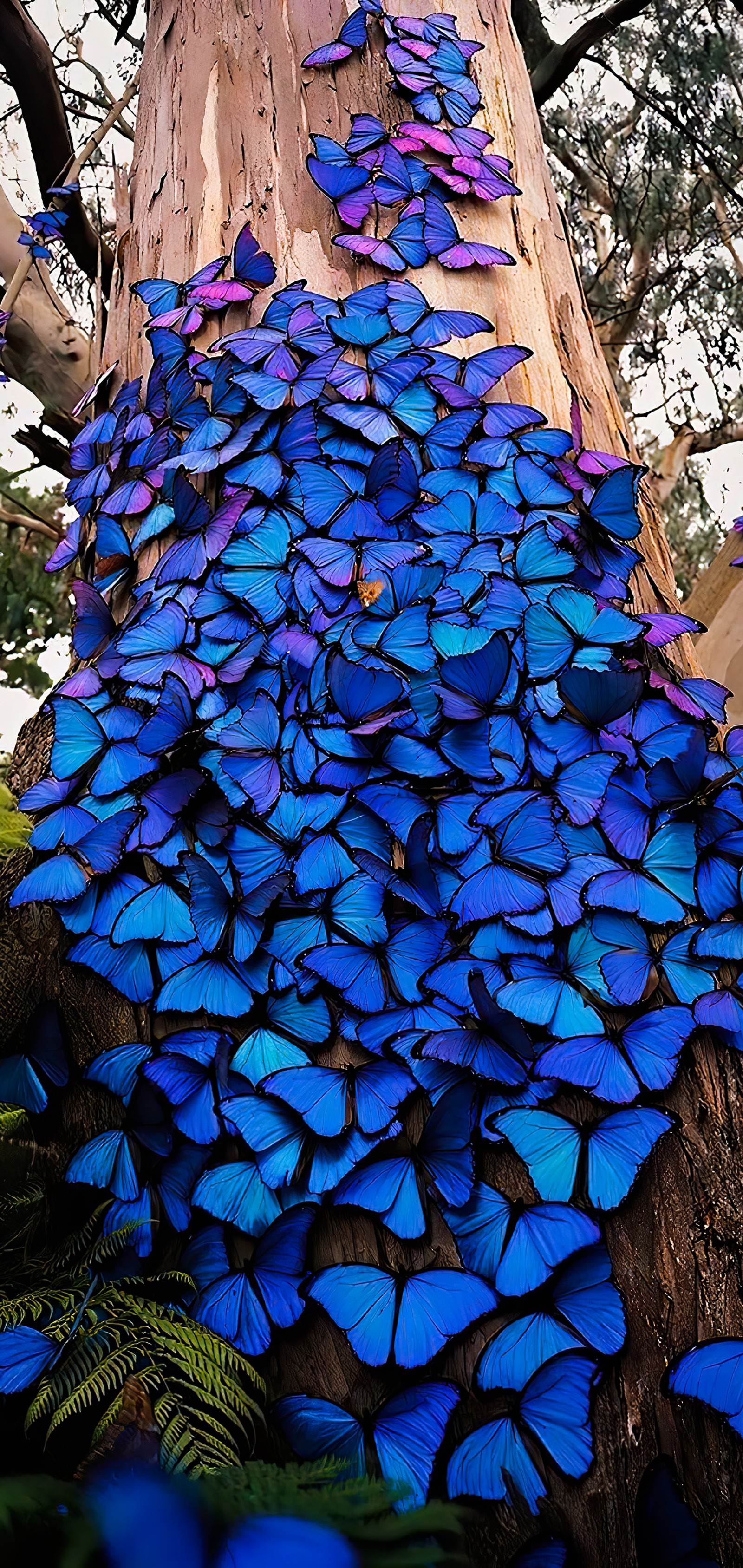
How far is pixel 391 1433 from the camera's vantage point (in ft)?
3.11

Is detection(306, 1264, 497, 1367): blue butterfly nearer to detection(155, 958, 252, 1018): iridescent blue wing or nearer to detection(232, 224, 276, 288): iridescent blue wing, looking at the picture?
detection(155, 958, 252, 1018): iridescent blue wing

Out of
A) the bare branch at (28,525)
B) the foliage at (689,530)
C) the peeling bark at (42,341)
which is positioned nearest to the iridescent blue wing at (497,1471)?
the peeling bark at (42,341)

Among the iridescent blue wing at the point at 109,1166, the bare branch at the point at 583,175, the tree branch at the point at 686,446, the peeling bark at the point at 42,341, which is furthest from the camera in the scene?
the bare branch at the point at 583,175

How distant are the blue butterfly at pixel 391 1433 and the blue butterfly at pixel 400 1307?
0.04 m

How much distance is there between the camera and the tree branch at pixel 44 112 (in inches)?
125

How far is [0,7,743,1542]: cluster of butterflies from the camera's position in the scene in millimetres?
1004

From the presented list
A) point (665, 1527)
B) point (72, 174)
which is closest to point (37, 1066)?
point (665, 1527)

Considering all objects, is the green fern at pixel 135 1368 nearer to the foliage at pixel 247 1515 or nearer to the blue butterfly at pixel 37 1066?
the foliage at pixel 247 1515

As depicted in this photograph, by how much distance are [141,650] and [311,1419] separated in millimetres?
978

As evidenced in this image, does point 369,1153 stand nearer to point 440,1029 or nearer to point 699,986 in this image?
point 440,1029

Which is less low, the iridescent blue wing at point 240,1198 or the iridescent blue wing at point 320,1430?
the iridescent blue wing at point 240,1198

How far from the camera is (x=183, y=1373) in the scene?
3.12ft

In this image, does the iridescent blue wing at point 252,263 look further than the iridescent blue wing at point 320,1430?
Yes

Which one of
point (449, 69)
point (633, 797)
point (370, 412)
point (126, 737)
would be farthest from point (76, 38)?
point (633, 797)
